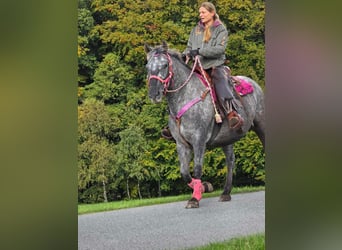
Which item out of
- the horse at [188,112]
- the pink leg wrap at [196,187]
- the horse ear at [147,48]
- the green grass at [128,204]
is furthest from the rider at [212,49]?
the green grass at [128,204]

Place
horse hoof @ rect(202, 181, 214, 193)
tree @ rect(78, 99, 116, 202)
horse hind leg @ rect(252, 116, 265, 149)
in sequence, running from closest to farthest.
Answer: tree @ rect(78, 99, 116, 202) < horse hoof @ rect(202, 181, 214, 193) < horse hind leg @ rect(252, 116, 265, 149)

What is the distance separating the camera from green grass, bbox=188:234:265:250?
17.0ft

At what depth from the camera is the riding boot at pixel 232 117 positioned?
5.21m

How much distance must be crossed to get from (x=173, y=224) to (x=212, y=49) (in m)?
1.65

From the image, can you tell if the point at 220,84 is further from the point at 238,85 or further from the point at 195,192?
the point at 195,192

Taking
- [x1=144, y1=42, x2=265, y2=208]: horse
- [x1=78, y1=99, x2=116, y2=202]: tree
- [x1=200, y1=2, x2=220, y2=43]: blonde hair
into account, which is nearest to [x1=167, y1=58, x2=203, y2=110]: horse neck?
[x1=144, y1=42, x2=265, y2=208]: horse

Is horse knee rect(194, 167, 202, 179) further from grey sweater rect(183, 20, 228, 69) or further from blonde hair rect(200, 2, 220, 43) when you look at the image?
blonde hair rect(200, 2, 220, 43)

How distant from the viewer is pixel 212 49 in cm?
512

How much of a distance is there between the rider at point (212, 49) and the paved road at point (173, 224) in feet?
2.45

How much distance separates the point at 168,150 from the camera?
17.2 ft

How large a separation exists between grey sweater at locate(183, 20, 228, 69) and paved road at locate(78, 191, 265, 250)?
4.32 feet
